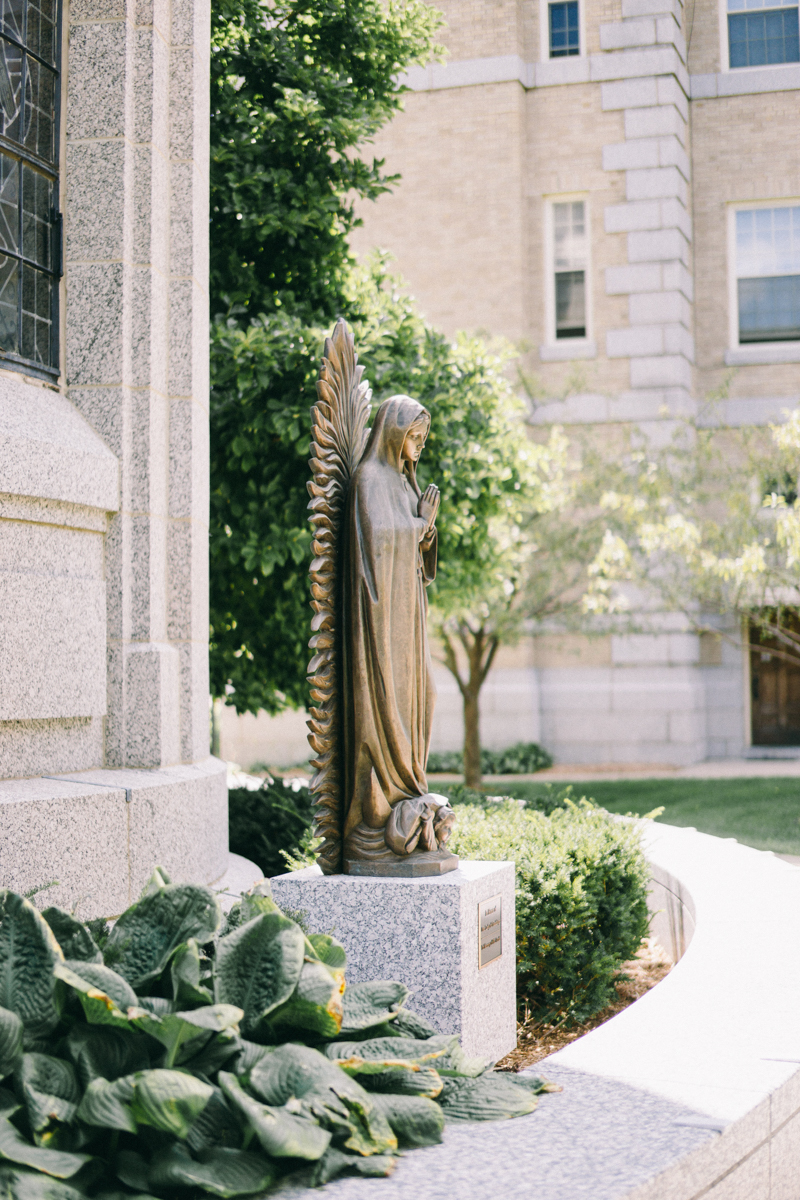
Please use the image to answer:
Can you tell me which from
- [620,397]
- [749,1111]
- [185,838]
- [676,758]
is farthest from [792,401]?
[749,1111]

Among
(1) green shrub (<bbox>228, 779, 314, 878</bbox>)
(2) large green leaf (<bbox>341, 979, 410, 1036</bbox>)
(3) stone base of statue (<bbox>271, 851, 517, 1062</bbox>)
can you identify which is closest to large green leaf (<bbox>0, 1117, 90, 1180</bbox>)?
(2) large green leaf (<bbox>341, 979, 410, 1036</bbox>)

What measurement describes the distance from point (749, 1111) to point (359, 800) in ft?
6.43

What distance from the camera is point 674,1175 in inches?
103

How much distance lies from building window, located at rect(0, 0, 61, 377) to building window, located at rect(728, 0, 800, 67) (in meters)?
15.9

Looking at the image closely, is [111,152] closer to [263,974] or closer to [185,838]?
[185,838]

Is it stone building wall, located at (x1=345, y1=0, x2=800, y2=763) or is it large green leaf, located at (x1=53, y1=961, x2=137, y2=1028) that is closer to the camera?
large green leaf, located at (x1=53, y1=961, x2=137, y2=1028)

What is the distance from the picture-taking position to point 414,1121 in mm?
2805

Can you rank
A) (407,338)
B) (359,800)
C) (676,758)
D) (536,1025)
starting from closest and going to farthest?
(359,800) → (536,1025) → (407,338) → (676,758)

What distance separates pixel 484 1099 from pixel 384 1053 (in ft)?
1.00

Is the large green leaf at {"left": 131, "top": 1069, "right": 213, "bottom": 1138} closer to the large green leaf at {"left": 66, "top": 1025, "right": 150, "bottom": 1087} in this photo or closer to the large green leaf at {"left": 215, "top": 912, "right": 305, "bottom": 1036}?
the large green leaf at {"left": 66, "top": 1025, "right": 150, "bottom": 1087}

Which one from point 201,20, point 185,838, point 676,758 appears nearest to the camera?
point 185,838

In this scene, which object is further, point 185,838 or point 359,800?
point 185,838

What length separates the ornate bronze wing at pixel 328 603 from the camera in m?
4.59

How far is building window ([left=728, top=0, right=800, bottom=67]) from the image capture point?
762 inches
